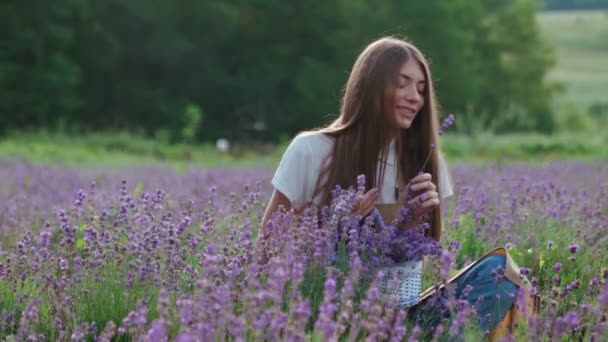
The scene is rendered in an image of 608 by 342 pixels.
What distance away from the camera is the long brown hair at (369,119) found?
3.64 m

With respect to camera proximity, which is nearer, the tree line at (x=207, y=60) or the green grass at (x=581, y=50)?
the tree line at (x=207, y=60)

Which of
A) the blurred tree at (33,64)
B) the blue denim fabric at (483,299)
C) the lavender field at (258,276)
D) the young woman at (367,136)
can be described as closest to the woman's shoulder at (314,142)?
the young woman at (367,136)

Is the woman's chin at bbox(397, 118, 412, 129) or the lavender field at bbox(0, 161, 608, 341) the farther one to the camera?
the woman's chin at bbox(397, 118, 412, 129)

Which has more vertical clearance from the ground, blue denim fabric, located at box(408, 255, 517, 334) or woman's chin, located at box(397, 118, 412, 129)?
woman's chin, located at box(397, 118, 412, 129)

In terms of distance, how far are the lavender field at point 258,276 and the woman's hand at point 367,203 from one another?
0.23 ft

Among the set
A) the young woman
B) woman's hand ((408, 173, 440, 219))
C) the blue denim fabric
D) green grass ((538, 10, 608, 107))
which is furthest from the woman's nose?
green grass ((538, 10, 608, 107))

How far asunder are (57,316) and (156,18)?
102ft

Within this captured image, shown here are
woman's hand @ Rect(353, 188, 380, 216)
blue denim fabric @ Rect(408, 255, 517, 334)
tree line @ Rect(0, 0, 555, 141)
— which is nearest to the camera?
blue denim fabric @ Rect(408, 255, 517, 334)

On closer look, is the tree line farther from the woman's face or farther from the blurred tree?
the woman's face

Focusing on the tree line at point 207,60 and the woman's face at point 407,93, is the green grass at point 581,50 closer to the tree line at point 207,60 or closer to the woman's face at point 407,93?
the tree line at point 207,60

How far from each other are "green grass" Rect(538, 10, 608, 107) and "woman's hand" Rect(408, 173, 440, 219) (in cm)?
5450

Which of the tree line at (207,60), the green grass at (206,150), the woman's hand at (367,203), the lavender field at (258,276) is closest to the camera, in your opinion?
the lavender field at (258,276)

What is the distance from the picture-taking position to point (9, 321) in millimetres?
3203

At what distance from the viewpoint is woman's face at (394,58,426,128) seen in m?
3.65
